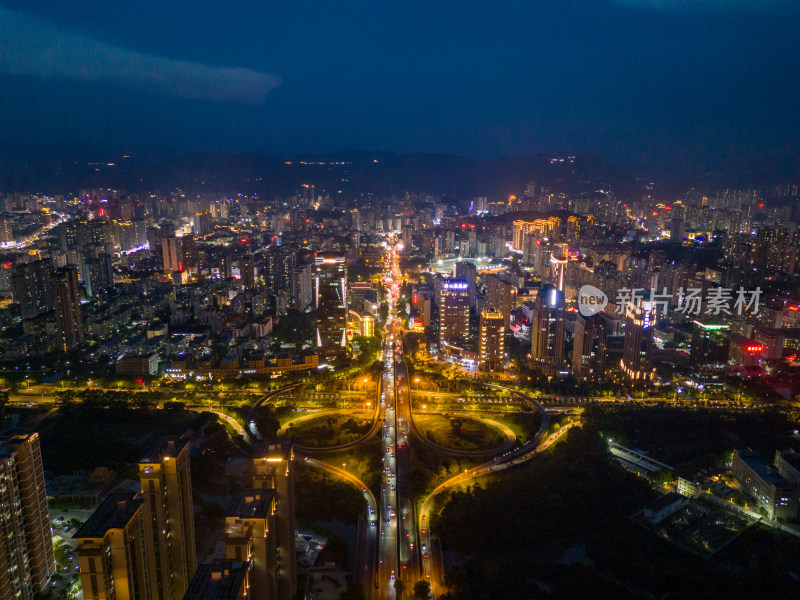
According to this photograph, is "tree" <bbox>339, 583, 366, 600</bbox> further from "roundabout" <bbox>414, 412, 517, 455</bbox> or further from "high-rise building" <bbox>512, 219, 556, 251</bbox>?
"high-rise building" <bbox>512, 219, 556, 251</bbox>

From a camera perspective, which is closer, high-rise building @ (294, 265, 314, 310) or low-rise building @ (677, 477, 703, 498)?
low-rise building @ (677, 477, 703, 498)

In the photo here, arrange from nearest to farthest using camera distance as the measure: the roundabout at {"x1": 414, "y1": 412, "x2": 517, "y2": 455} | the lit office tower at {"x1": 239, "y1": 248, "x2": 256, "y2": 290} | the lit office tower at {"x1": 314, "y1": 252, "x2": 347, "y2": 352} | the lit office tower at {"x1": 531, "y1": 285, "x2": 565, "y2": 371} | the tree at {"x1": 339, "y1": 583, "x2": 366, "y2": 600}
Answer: the tree at {"x1": 339, "y1": 583, "x2": 366, "y2": 600}
the roundabout at {"x1": 414, "y1": 412, "x2": 517, "y2": 455}
the lit office tower at {"x1": 531, "y1": 285, "x2": 565, "y2": 371}
the lit office tower at {"x1": 314, "y1": 252, "x2": 347, "y2": 352}
the lit office tower at {"x1": 239, "y1": 248, "x2": 256, "y2": 290}

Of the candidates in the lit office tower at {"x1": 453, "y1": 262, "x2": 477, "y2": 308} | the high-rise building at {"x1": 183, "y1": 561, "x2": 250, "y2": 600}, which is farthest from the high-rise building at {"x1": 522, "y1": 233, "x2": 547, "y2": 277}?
the high-rise building at {"x1": 183, "y1": 561, "x2": 250, "y2": 600}

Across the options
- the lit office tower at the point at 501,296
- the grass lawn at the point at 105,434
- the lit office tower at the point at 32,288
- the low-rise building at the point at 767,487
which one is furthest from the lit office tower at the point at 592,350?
the lit office tower at the point at 32,288

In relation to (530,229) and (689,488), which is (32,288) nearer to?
(689,488)

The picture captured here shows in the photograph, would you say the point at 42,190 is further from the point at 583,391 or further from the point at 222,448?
the point at 583,391

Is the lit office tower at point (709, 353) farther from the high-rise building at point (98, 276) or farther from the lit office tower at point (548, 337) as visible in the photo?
the high-rise building at point (98, 276)
